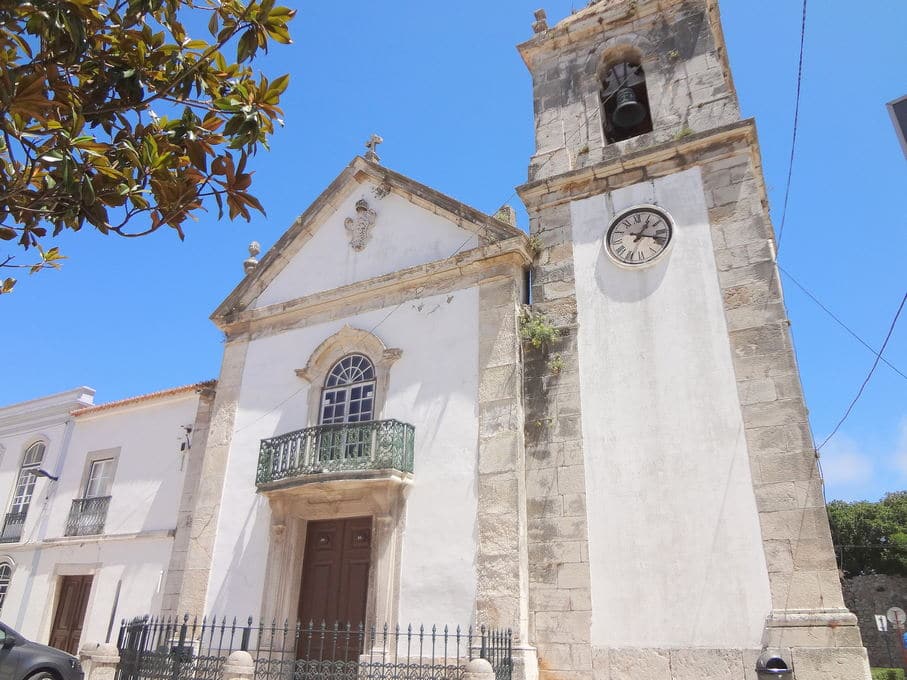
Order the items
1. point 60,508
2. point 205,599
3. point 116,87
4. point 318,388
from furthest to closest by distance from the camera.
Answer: point 60,508 → point 318,388 → point 205,599 → point 116,87

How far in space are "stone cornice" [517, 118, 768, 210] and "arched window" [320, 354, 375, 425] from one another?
3373 mm

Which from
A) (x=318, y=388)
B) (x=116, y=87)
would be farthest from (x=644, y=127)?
(x=116, y=87)

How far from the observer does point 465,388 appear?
900 centimetres

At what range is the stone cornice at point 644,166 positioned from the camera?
8.81 m

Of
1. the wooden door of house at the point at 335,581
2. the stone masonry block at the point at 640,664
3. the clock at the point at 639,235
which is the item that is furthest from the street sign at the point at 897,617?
the wooden door of house at the point at 335,581

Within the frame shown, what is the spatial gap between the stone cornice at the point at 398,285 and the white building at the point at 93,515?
1.53 m

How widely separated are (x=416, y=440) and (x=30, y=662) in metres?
4.83

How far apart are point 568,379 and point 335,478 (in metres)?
3.14

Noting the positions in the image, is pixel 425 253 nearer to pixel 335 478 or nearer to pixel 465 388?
pixel 465 388

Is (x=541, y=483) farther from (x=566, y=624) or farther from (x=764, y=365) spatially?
(x=764, y=365)

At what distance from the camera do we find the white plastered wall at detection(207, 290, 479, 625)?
8.26m

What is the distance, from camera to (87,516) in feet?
41.4

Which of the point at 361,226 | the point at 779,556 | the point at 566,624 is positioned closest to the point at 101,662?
the point at 566,624

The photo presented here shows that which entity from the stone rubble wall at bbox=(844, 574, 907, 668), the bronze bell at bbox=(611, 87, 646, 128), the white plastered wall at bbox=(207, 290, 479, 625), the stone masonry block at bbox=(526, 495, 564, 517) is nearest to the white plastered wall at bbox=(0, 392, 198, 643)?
the white plastered wall at bbox=(207, 290, 479, 625)
